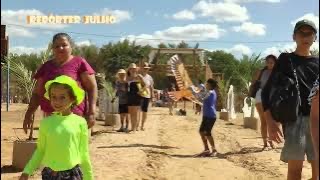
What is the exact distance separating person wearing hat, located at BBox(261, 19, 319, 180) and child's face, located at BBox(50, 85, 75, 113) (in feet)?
5.13

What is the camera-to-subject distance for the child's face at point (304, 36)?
3.93m

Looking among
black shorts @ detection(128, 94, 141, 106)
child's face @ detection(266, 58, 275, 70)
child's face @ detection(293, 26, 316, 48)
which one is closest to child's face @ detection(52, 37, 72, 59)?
child's face @ detection(293, 26, 316, 48)

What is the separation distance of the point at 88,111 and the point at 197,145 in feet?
19.6

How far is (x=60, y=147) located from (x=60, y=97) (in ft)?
1.01

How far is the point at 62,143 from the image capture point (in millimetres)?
3281

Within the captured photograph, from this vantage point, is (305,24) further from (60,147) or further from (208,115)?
(208,115)

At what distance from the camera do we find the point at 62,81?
3.30m

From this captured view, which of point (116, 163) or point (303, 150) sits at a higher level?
point (303, 150)

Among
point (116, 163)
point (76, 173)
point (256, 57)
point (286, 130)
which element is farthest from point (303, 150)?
point (256, 57)

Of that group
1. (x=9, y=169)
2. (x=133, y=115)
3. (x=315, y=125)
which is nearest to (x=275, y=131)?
(x=315, y=125)

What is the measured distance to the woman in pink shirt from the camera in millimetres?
4523

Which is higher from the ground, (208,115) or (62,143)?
(62,143)

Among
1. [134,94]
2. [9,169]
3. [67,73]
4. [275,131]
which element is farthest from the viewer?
[134,94]

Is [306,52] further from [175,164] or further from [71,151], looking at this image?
[175,164]
